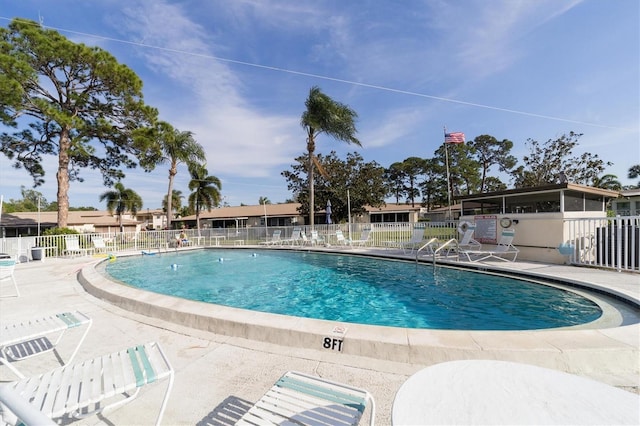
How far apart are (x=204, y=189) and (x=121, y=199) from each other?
50.7 feet

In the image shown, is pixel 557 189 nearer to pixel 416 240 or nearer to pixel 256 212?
pixel 416 240

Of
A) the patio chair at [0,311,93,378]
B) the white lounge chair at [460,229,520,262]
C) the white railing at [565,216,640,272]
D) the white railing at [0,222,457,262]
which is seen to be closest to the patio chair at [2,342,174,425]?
the patio chair at [0,311,93,378]

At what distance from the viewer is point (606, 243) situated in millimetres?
7168

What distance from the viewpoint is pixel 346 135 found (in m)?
20.4

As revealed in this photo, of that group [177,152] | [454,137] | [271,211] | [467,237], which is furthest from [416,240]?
[271,211]

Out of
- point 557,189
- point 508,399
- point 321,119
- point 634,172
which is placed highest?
point 634,172

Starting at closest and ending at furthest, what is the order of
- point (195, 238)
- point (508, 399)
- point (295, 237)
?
A: point (508, 399), point (295, 237), point (195, 238)

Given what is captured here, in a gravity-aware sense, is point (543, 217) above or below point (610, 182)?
below

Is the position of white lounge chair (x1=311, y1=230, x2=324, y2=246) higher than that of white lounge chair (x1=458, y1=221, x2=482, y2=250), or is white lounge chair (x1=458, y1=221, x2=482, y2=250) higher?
white lounge chair (x1=458, y1=221, x2=482, y2=250)

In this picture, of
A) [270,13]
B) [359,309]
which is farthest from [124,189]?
[359,309]

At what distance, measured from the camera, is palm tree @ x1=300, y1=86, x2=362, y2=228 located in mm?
19141

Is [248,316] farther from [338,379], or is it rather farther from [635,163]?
A: [635,163]

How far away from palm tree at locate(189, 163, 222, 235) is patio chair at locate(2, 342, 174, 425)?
1254 inches

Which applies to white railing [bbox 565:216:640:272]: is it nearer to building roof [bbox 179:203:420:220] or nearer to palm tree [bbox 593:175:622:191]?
building roof [bbox 179:203:420:220]
